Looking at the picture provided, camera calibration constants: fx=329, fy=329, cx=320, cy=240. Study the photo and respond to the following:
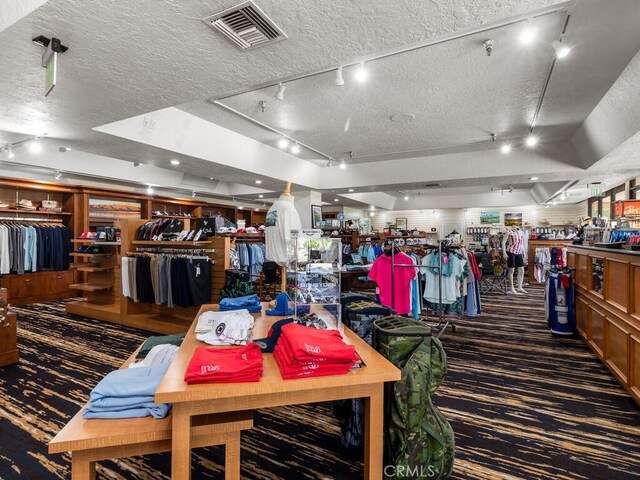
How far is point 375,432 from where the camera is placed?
1624mm

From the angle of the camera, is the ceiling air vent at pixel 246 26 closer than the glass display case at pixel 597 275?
Yes

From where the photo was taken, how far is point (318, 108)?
462 centimetres

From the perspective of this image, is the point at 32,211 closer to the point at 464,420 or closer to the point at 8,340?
the point at 8,340

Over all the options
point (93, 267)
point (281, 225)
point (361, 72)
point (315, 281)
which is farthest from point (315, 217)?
point (315, 281)

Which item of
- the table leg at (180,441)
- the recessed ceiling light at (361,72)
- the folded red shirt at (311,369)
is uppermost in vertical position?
the recessed ceiling light at (361,72)

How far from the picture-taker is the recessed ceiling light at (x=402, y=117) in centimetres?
476

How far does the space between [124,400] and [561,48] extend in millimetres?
4187

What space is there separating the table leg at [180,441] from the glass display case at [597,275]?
469 centimetres

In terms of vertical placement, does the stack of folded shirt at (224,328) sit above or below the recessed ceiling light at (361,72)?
below

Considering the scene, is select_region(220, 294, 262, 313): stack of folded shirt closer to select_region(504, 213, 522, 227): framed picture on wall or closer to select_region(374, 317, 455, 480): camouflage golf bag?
select_region(374, 317, 455, 480): camouflage golf bag

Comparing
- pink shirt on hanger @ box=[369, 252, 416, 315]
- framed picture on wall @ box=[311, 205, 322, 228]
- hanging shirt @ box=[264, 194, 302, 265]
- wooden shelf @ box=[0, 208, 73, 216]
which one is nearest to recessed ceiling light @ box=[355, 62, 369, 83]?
hanging shirt @ box=[264, 194, 302, 265]

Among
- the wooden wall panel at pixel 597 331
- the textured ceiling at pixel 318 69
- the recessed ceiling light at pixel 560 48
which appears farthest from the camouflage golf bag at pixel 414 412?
the wooden wall panel at pixel 597 331

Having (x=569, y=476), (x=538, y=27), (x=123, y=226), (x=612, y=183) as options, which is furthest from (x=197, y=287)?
(x=612, y=183)

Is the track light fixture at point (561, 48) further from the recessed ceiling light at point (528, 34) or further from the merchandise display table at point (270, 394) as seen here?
the merchandise display table at point (270, 394)
